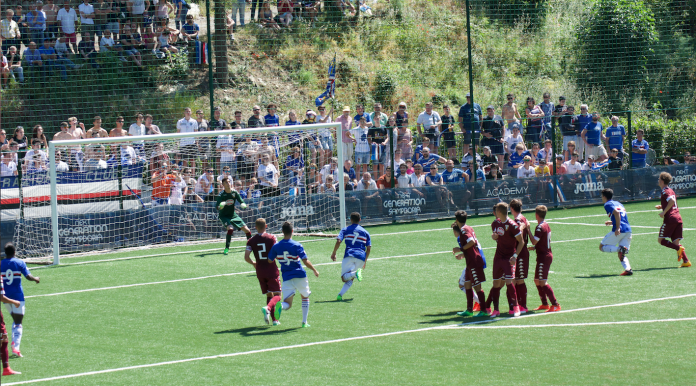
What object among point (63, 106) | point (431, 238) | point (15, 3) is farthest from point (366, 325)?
point (15, 3)

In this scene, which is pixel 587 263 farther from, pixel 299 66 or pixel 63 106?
pixel 299 66

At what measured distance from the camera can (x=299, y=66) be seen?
3212 cm

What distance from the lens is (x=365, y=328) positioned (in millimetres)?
11328

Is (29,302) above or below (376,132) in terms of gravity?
below

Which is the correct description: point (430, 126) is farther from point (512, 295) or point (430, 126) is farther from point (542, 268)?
point (512, 295)

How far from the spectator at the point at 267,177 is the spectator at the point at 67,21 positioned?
7.77 m

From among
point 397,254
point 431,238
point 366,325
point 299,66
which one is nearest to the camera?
point 366,325

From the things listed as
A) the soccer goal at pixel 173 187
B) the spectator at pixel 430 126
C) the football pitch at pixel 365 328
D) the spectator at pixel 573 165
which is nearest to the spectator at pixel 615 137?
the spectator at pixel 573 165

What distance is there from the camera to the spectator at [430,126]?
2445 centimetres

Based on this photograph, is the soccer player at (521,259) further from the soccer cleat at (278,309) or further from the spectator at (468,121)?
the spectator at (468,121)

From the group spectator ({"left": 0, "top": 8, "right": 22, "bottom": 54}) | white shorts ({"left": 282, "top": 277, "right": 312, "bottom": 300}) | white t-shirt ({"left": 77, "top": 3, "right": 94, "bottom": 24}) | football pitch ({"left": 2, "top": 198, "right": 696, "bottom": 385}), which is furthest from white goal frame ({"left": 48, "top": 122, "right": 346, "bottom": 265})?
white shorts ({"left": 282, "top": 277, "right": 312, "bottom": 300})

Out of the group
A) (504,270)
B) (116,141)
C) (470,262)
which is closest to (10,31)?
(116,141)

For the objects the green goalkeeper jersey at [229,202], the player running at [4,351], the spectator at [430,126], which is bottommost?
the player running at [4,351]

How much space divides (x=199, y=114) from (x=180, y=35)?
435 cm
